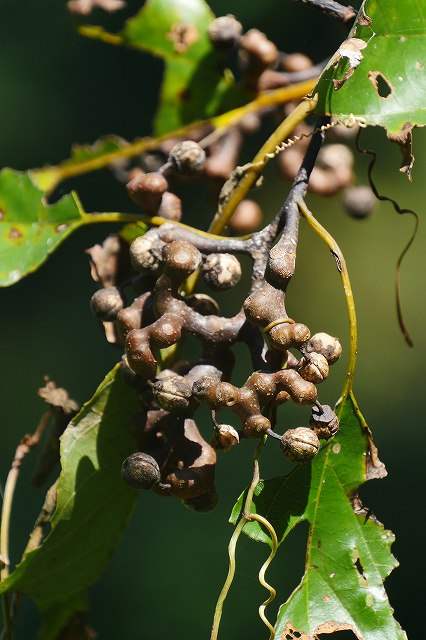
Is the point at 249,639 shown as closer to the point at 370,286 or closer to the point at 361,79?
the point at 370,286

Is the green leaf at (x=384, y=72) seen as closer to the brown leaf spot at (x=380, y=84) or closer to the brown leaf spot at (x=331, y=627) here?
the brown leaf spot at (x=380, y=84)

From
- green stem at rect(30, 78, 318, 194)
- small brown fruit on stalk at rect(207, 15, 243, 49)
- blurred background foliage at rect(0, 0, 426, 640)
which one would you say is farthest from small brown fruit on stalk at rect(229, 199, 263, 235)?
blurred background foliage at rect(0, 0, 426, 640)

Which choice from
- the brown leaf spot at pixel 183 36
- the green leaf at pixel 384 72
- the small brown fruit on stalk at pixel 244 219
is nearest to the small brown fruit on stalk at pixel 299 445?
the green leaf at pixel 384 72

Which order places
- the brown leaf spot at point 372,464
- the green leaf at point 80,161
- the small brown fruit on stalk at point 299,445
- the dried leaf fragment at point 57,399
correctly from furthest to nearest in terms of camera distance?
the green leaf at point 80,161 < the dried leaf fragment at point 57,399 < the brown leaf spot at point 372,464 < the small brown fruit on stalk at point 299,445

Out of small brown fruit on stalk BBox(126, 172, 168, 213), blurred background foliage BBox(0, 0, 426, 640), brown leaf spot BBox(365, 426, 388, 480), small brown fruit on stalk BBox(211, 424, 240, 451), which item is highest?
small brown fruit on stalk BBox(126, 172, 168, 213)

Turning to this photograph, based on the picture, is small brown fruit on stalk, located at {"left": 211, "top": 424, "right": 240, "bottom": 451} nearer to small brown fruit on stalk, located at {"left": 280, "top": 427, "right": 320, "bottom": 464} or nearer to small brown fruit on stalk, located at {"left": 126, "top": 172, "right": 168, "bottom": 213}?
small brown fruit on stalk, located at {"left": 280, "top": 427, "right": 320, "bottom": 464}

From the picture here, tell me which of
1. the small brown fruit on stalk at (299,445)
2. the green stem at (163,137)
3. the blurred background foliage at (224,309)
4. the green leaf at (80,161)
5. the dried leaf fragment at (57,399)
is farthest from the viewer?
the blurred background foliage at (224,309)
